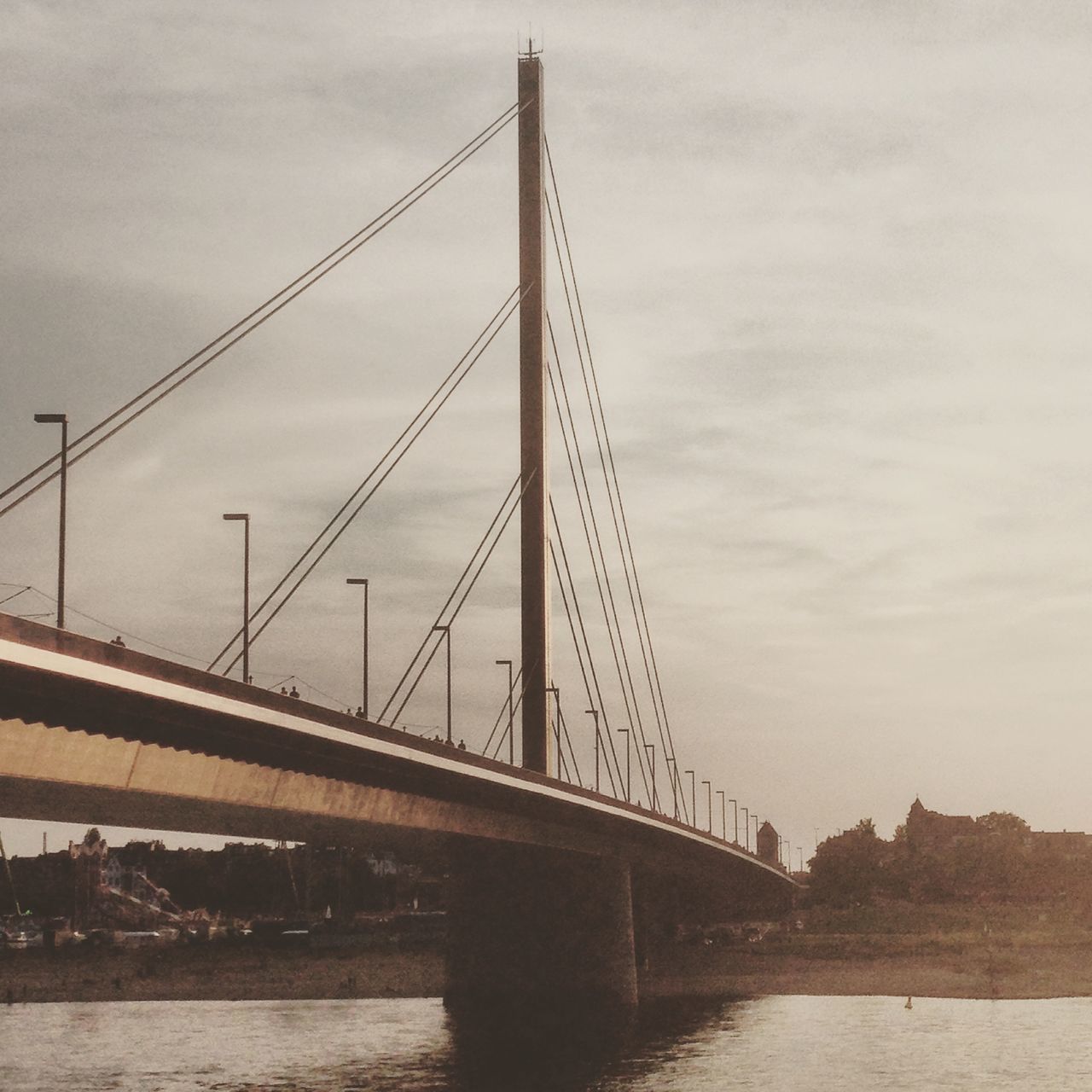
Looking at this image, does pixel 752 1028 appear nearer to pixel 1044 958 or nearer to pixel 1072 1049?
pixel 1072 1049

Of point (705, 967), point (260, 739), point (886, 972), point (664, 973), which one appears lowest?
point (886, 972)

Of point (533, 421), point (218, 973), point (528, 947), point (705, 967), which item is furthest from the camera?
point (705, 967)

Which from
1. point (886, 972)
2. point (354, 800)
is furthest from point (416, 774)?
point (886, 972)

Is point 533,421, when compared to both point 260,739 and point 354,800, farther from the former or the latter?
point 260,739

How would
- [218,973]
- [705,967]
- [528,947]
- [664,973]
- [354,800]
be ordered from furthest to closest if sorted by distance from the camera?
[705,967]
[218,973]
[664,973]
[528,947]
[354,800]

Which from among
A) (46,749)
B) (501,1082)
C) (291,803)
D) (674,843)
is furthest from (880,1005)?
(46,749)

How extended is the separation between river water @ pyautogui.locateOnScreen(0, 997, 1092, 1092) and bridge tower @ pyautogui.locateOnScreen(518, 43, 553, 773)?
10.8 metres

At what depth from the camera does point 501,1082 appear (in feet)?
176

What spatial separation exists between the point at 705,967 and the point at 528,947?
1993 inches

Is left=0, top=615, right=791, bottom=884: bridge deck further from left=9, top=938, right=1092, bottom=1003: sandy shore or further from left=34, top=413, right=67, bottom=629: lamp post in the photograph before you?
left=9, top=938, right=1092, bottom=1003: sandy shore

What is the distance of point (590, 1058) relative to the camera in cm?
5875

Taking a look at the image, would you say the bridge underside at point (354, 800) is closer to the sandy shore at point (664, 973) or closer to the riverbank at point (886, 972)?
the riverbank at point (886, 972)

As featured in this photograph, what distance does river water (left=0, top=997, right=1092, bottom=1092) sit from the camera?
174ft

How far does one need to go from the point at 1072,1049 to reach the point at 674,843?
27.7m
